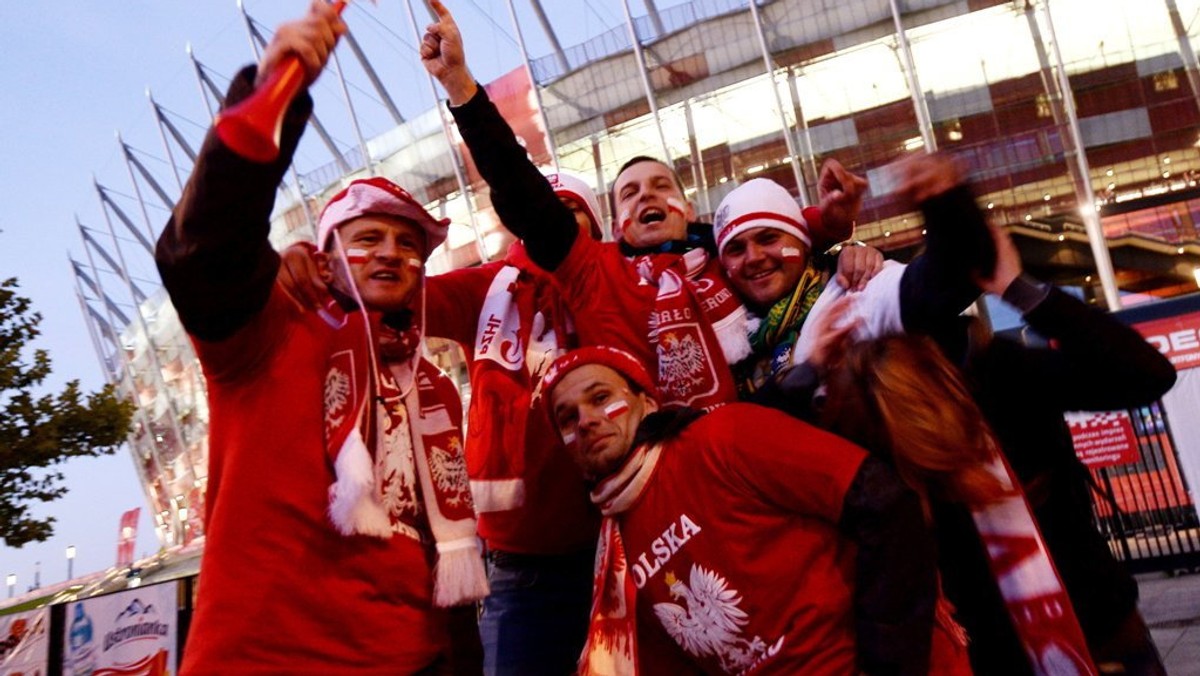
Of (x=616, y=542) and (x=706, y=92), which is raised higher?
(x=706, y=92)

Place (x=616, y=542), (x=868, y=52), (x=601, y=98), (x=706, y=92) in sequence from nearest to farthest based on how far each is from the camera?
(x=616, y=542), (x=868, y=52), (x=706, y=92), (x=601, y=98)

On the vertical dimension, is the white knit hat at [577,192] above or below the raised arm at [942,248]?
above

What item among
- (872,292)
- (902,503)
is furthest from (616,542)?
(872,292)

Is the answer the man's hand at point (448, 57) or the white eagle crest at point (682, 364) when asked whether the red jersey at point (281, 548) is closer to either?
the man's hand at point (448, 57)

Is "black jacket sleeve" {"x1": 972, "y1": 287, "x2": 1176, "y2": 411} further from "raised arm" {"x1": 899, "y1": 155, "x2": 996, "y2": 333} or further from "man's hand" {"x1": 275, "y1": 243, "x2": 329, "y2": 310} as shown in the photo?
"man's hand" {"x1": 275, "y1": 243, "x2": 329, "y2": 310}

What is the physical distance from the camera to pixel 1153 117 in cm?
1945

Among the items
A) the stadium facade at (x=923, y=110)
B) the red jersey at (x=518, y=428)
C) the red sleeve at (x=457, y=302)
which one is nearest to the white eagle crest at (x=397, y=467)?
the red jersey at (x=518, y=428)

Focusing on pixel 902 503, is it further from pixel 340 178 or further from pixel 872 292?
pixel 340 178

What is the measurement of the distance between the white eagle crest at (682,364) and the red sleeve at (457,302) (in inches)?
27.1

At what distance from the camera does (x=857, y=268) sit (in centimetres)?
247

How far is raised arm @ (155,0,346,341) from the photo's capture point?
4.64ft

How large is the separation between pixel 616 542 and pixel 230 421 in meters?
1.02

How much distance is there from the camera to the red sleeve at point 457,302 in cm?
288

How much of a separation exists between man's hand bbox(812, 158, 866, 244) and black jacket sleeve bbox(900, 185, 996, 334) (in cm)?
53
